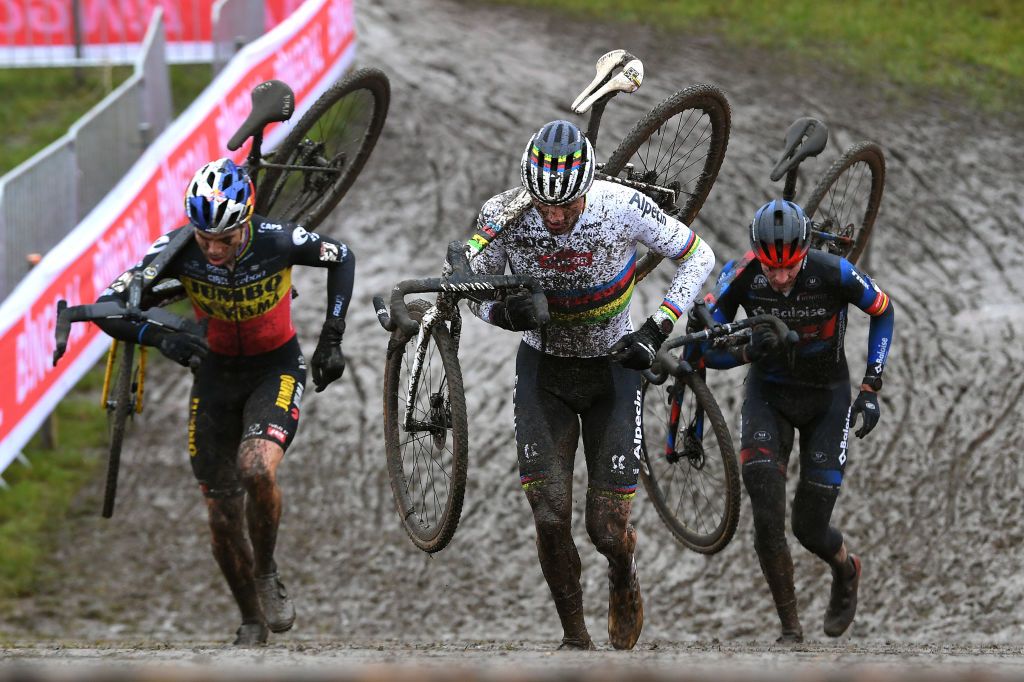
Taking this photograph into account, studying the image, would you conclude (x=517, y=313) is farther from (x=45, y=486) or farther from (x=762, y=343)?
(x=45, y=486)

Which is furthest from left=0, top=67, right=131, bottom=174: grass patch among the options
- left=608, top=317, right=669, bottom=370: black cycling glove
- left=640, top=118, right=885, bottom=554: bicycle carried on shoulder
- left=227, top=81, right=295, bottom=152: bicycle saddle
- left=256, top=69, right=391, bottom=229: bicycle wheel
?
left=608, top=317, right=669, bottom=370: black cycling glove

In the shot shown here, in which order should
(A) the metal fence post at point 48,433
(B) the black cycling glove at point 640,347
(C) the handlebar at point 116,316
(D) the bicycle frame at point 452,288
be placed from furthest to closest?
1. (A) the metal fence post at point 48,433
2. (C) the handlebar at point 116,316
3. (B) the black cycling glove at point 640,347
4. (D) the bicycle frame at point 452,288

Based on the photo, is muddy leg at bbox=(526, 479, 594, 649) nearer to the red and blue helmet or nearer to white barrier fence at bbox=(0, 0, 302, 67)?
the red and blue helmet

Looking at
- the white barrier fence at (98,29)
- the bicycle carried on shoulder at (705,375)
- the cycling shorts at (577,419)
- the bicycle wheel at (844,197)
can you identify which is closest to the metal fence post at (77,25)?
the white barrier fence at (98,29)

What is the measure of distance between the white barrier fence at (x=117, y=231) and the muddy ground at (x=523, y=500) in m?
1.27

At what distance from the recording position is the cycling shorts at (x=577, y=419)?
8.99 metres

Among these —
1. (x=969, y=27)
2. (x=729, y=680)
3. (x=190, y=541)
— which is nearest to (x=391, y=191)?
(x=190, y=541)

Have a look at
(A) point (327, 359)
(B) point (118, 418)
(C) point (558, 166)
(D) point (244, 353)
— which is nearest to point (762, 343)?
(C) point (558, 166)

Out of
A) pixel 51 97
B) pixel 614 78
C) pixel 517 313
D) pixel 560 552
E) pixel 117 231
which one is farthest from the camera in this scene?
pixel 51 97

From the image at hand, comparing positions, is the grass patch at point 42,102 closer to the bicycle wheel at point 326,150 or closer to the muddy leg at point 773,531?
the bicycle wheel at point 326,150

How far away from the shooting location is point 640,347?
342 inches

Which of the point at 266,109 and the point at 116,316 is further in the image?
the point at 266,109

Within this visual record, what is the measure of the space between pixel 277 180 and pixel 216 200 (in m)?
2.04

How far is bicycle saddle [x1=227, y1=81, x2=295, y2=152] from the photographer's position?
1064 cm
